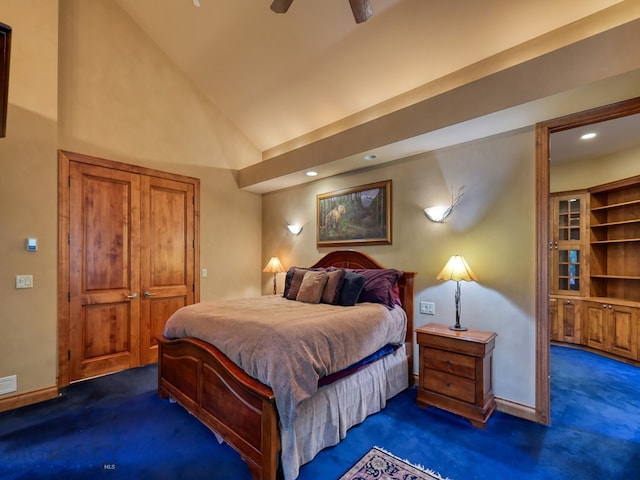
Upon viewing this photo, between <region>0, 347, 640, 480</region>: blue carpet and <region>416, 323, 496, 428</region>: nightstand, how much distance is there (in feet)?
0.37

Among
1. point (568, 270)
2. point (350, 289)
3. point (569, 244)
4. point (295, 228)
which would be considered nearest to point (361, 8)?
point (350, 289)

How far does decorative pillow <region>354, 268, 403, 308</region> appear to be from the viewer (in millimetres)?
3018

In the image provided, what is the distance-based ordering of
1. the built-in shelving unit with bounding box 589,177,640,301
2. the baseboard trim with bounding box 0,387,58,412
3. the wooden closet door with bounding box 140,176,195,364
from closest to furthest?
1. the baseboard trim with bounding box 0,387,58,412
2. the wooden closet door with bounding box 140,176,195,364
3. the built-in shelving unit with bounding box 589,177,640,301

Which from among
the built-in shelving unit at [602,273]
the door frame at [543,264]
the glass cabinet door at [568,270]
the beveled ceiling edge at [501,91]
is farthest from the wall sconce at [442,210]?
the glass cabinet door at [568,270]

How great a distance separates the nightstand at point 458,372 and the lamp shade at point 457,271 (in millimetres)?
467

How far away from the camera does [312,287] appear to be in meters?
3.22

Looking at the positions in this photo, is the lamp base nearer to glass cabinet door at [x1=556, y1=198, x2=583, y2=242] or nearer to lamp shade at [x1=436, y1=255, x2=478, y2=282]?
lamp shade at [x1=436, y1=255, x2=478, y2=282]

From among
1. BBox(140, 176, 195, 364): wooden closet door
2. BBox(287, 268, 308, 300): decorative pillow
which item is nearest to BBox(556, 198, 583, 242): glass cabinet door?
BBox(287, 268, 308, 300): decorative pillow

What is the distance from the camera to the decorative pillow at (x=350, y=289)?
9.68 ft

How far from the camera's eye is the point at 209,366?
7.41 ft

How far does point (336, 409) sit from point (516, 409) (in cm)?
158

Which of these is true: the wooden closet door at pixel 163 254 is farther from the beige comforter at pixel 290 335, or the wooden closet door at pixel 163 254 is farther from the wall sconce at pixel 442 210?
the wall sconce at pixel 442 210

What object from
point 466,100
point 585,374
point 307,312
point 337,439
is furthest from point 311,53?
point 585,374

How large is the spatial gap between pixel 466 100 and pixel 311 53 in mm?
1806
